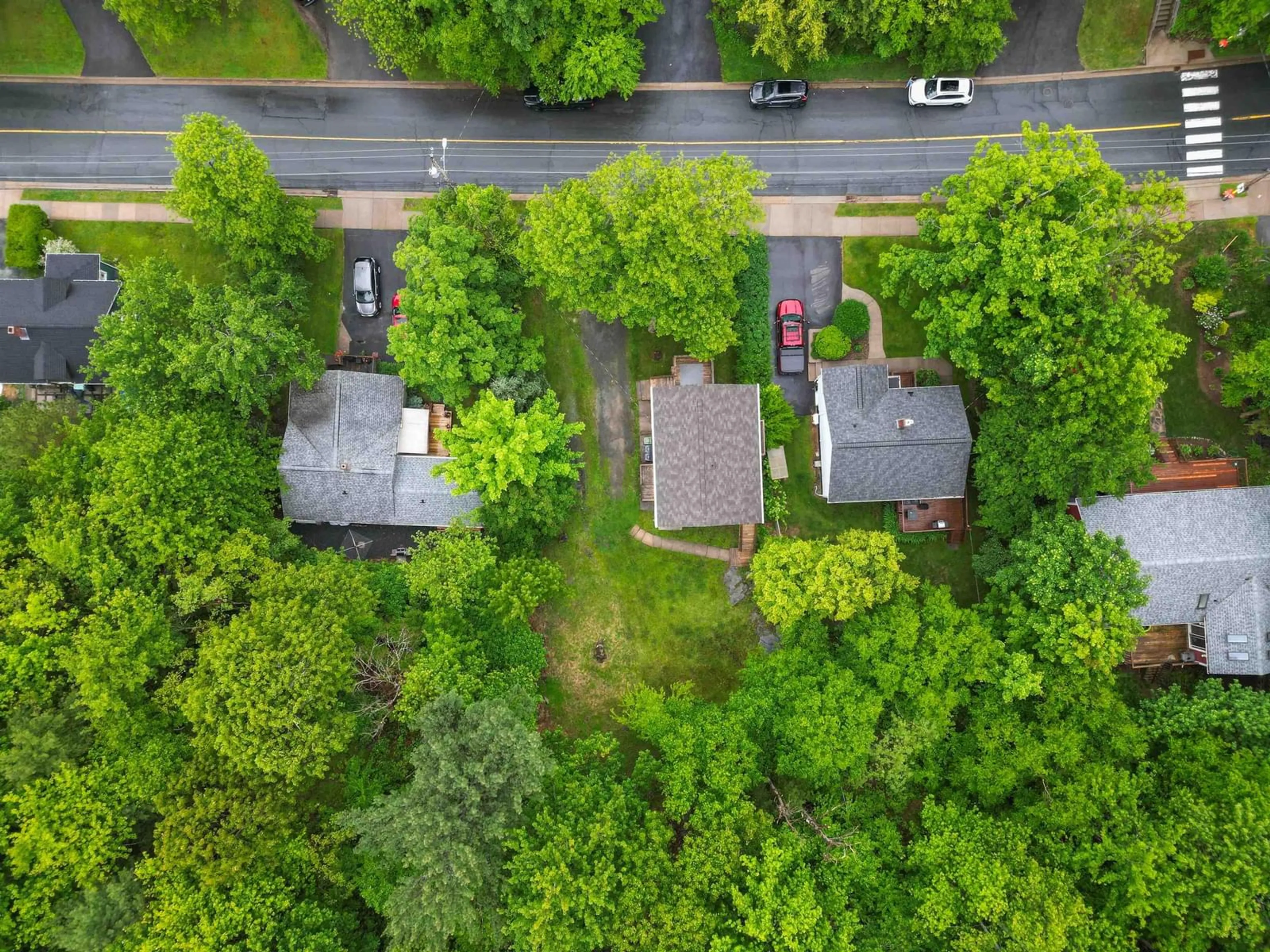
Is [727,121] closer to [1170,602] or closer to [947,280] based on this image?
[947,280]

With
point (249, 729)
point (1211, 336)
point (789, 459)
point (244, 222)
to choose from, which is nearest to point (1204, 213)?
point (1211, 336)

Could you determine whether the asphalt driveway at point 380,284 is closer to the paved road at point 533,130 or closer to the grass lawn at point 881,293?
the paved road at point 533,130

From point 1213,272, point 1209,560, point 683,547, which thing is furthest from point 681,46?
point 1209,560

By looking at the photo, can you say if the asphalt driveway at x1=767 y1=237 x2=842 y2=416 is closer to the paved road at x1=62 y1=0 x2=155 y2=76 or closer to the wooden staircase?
the wooden staircase

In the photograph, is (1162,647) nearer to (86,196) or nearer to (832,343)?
(832,343)

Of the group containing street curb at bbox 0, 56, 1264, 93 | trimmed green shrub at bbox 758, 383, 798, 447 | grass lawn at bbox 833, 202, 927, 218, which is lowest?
trimmed green shrub at bbox 758, 383, 798, 447

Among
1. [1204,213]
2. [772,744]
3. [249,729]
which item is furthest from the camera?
[1204,213]

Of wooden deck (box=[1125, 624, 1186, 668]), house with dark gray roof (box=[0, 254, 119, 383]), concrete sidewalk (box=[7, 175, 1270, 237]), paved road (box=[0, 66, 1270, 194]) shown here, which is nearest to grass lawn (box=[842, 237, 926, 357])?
concrete sidewalk (box=[7, 175, 1270, 237])
